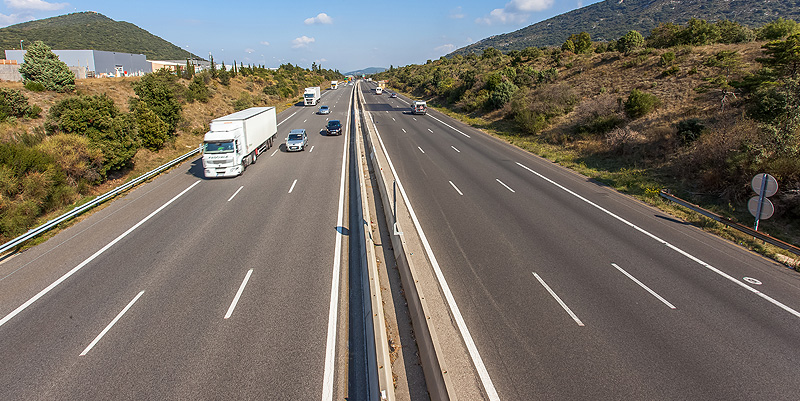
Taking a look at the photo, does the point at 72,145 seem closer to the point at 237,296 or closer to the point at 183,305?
the point at 183,305

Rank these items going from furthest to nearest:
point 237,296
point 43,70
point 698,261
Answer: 1. point 43,70
2. point 698,261
3. point 237,296

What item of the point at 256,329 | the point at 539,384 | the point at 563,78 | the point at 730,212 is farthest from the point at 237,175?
the point at 563,78

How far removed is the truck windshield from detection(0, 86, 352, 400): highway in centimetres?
519

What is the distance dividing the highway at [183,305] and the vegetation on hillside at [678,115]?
15324 millimetres

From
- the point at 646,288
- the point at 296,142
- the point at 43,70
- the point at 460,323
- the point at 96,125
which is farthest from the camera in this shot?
the point at 43,70

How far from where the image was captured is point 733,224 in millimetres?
12820

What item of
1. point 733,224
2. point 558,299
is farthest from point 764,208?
point 558,299

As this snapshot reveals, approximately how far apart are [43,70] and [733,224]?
49171 millimetres

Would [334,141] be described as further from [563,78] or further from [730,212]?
[563,78]

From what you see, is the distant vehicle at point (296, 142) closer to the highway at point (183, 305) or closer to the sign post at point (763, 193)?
the highway at point (183, 305)

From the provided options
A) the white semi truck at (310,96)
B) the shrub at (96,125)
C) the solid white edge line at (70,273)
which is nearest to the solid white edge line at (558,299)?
the solid white edge line at (70,273)

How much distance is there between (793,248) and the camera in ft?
35.5

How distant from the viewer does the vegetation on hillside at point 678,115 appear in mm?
14734

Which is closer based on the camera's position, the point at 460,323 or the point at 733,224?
the point at 460,323
